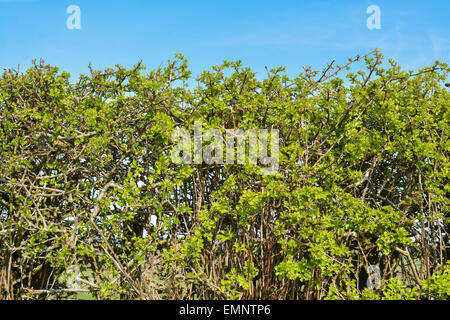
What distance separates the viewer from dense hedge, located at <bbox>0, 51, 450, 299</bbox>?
496cm

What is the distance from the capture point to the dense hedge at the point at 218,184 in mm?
4961

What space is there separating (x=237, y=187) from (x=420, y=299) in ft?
8.80

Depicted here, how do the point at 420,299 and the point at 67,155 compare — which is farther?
the point at 67,155

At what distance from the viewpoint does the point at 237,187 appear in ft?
16.7

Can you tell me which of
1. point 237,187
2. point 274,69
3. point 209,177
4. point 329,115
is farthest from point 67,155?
point 329,115

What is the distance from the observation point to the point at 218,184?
529 centimetres

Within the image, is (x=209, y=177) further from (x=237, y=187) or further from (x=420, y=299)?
(x=420, y=299)

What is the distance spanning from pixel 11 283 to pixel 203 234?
2858 millimetres
